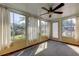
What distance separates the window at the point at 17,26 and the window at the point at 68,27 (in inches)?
27.9

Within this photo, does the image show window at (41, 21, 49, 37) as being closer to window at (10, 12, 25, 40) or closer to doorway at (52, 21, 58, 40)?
doorway at (52, 21, 58, 40)

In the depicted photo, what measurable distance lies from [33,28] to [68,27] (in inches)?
23.9

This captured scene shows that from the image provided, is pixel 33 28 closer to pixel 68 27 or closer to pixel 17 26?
pixel 17 26

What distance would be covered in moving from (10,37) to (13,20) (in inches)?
11.3

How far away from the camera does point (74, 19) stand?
1807 mm

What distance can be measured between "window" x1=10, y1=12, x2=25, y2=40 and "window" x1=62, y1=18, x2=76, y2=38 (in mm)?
708

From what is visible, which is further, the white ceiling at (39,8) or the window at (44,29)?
the window at (44,29)

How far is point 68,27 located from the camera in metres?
1.84

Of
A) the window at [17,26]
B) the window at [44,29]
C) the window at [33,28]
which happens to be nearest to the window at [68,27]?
the window at [44,29]

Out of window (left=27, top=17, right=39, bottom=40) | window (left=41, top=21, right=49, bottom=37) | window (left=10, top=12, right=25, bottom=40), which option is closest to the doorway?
window (left=41, top=21, right=49, bottom=37)

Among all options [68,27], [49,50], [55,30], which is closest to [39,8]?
[55,30]

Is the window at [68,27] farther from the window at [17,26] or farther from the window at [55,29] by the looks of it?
the window at [17,26]

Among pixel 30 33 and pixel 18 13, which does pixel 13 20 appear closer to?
pixel 18 13

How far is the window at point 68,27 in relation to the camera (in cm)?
182
